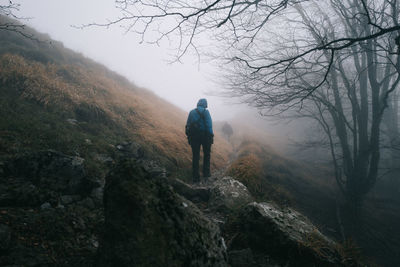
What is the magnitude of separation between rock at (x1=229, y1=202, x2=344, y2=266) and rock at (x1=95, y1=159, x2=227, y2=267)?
90cm

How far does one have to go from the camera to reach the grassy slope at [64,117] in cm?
430

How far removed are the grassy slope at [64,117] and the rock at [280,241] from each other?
10.9 feet

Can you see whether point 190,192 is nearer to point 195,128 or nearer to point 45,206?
point 195,128

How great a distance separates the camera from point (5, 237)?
5.50 ft

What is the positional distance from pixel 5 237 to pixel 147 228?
1274mm

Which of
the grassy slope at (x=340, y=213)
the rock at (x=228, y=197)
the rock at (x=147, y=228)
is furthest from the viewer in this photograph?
the grassy slope at (x=340, y=213)

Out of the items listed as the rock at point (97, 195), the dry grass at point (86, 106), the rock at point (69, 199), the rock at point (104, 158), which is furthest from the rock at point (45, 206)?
the dry grass at point (86, 106)

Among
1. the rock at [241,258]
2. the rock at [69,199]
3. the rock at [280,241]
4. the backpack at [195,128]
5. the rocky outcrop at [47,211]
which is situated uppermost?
the backpack at [195,128]

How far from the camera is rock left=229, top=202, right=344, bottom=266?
2.46 metres

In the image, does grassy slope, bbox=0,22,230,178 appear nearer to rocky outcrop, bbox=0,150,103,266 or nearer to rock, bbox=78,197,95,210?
rocky outcrop, bbox=0,150,103,266

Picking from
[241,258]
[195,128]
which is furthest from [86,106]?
[241,258]

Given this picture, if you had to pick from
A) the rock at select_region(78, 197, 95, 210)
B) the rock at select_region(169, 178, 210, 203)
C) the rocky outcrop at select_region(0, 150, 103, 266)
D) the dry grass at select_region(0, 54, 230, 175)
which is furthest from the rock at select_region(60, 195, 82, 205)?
the dry grass at select_region(0, 54, 230, 175)

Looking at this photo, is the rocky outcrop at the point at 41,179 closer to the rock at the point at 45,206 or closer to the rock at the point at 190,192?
the rock at the point at 45,206

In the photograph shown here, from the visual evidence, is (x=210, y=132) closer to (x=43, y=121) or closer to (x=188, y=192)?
(x=188, y=192)
